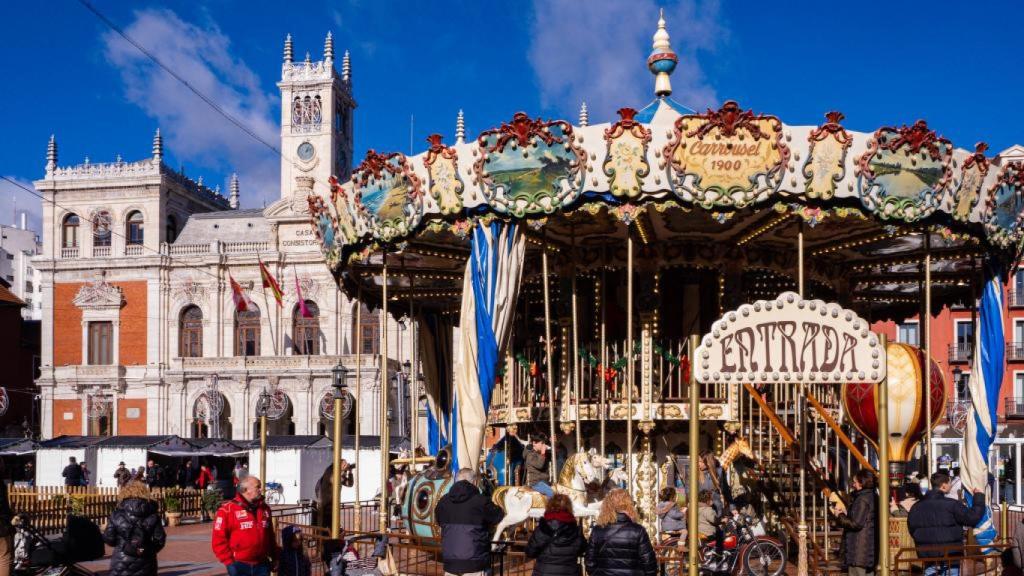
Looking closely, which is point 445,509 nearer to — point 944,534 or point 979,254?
point 944,534

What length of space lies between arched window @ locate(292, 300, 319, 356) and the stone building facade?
6 cm

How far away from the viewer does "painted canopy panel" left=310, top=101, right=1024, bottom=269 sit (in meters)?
14.0

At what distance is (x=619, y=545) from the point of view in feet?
29.8

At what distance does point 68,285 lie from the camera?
191 ft

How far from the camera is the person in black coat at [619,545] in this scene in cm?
909

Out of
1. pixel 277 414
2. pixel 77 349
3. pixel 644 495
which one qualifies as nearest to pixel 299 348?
pixel 277 414

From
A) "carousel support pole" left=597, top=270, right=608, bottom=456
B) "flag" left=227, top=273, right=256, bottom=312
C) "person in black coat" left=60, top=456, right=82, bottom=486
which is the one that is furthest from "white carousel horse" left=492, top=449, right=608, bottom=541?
"flag" left=227, top=273, right=256, bottom=312

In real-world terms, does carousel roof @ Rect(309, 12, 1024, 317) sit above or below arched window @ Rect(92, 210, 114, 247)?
below

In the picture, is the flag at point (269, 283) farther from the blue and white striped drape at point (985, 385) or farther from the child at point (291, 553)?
the child at point (291, 553)

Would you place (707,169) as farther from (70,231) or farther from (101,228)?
(70,231)

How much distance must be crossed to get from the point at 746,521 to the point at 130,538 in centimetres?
691

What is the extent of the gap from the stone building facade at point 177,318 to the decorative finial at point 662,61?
36.6 m

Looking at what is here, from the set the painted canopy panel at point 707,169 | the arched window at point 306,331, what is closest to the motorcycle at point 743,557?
the painted canopy panel at point 707,169

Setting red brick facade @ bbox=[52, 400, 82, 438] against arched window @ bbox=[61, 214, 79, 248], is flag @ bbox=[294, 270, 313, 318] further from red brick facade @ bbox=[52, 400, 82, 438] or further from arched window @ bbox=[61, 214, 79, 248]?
red brick facade @ bbox=[52, 400, 82, 438]
